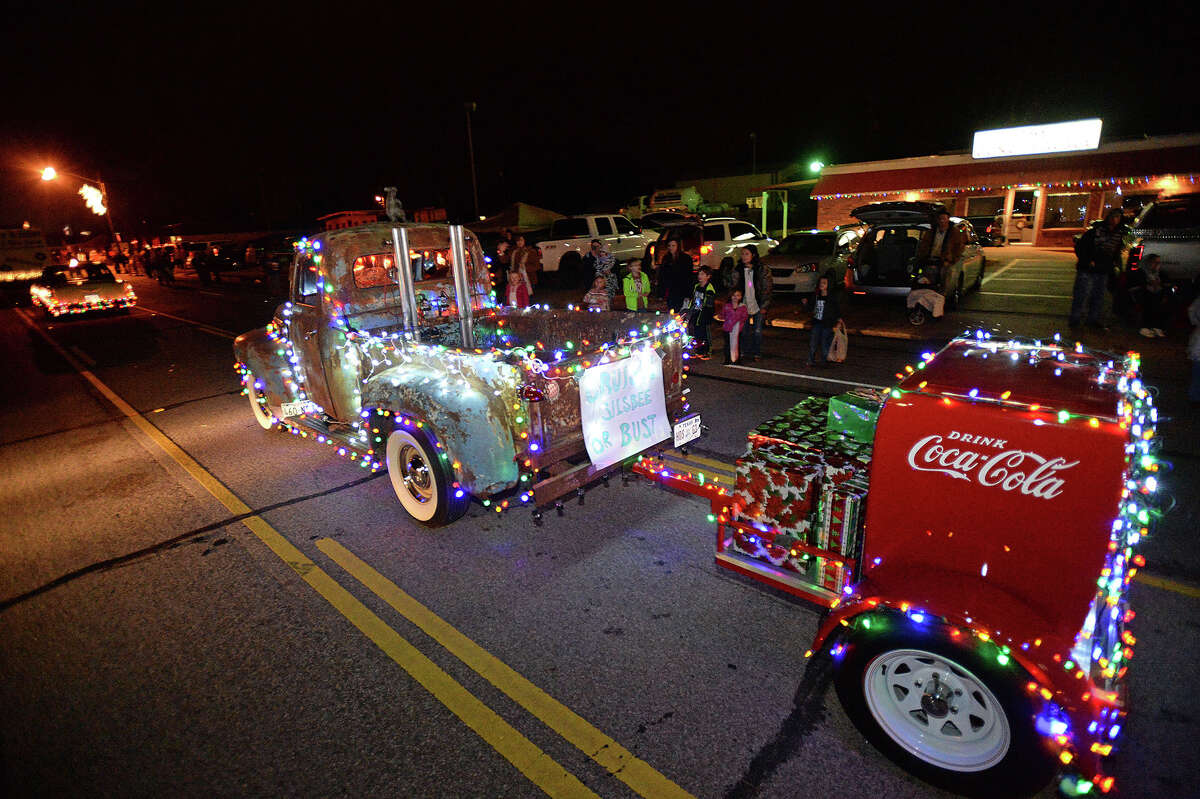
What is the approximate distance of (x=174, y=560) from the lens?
4.73 meters

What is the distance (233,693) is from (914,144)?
4096 centimetres

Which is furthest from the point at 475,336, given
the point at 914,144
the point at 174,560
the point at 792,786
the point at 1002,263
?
the point at 914,144

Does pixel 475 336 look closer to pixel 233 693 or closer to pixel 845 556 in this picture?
pixel 233 693

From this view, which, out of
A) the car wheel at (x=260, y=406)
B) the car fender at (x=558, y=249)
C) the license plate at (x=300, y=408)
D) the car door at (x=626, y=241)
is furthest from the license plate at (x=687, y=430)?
the car fender at (x=558, y=249)

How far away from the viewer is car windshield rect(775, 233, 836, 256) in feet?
51.4

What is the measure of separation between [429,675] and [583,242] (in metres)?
18.6

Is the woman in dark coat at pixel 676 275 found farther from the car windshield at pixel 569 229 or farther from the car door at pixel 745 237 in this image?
the car windshield at pixel 569 229

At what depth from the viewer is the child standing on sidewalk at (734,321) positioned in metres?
9.54

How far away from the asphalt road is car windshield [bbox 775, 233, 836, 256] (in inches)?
399

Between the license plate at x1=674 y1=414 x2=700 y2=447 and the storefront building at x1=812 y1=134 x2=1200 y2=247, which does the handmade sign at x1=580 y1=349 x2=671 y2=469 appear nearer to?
the license plate at x1=674 y1=414 x2=700 y2=447

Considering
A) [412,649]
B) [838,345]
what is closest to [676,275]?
[838,345]

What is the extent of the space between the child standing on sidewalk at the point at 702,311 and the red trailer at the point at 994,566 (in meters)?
6.40

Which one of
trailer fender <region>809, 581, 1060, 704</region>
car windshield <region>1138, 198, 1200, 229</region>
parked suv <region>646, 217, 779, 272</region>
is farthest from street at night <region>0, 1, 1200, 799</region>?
parked suv <region>646, 217, 779, 272</region>

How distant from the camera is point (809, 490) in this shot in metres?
3.24
